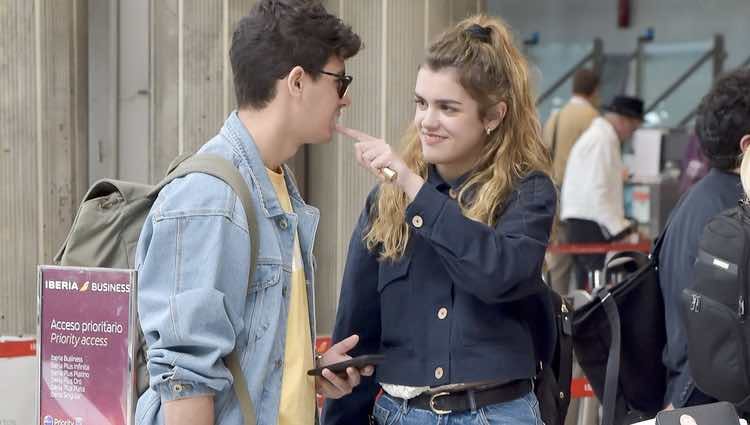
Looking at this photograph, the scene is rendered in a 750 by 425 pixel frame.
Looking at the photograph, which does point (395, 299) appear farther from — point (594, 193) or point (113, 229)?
point (594, 193)

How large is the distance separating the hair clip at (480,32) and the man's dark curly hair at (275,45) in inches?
17.0

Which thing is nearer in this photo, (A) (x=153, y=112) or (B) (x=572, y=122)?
(A) (x=153, y=112)

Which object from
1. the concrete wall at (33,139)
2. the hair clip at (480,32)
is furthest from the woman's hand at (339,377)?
the concrete wall at (33,139)

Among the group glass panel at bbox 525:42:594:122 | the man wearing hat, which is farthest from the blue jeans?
glass panel at bbox 525:42:594:122

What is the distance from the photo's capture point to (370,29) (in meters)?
4.41

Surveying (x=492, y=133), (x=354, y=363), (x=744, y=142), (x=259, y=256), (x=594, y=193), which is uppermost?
(x=492, y=133)

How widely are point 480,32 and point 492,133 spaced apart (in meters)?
0.25

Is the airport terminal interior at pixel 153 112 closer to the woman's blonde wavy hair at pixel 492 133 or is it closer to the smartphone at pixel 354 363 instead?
the woman's blonde wavy hair at pixel 492 133

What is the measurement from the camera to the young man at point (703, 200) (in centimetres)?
360

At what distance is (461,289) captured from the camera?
264 cm

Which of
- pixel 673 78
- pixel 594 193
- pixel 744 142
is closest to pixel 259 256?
pixel 744 142

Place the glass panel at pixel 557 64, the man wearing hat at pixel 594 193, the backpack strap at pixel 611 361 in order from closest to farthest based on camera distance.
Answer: the backpack strap at pixel 611 361, the man wearing hat at pixel 594 193, the glass panel at pixel 557 64

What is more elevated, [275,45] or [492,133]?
[275,45]

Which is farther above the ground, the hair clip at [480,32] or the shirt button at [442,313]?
the hair clip at [480,32]
